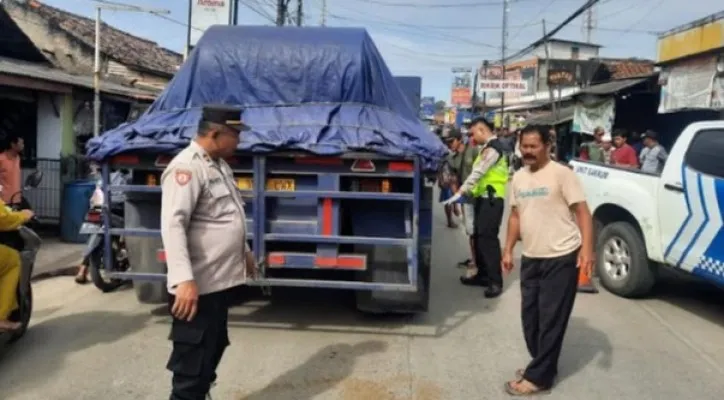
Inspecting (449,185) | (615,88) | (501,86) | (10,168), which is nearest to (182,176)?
(10,168)

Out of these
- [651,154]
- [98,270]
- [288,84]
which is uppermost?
[288,84]

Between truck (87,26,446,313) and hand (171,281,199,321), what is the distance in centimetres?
173

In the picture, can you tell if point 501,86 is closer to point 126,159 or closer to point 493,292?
point 493,292

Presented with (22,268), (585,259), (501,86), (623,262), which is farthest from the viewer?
(501,86)

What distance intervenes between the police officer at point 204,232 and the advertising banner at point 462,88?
150 ft

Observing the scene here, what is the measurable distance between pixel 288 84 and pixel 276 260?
175 centimetres

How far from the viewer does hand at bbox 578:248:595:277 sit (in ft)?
13.9

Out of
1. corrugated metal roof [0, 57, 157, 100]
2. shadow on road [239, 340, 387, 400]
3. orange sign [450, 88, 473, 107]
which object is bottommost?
shadow on road [239, 340, 387, 400]

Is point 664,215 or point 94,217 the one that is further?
point 94,217

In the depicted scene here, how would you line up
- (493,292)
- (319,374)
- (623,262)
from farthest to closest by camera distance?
1. (623,262)
2. (493,292)
3. (319,374)

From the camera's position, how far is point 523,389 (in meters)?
4.37

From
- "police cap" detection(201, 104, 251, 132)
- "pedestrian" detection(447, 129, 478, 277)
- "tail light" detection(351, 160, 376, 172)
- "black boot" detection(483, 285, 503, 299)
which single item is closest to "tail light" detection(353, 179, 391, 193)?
"tail light" detection(351, 160, 376, 172)

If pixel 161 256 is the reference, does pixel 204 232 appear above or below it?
above

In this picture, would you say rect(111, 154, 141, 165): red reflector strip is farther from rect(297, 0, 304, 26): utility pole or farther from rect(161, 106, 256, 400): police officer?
rect(297, 0, 304, 26): utility pole
